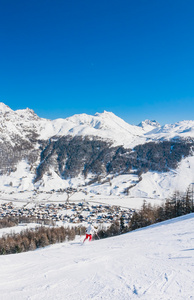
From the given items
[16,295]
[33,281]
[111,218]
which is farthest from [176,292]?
[111,218]

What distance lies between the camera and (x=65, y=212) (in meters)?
78.9

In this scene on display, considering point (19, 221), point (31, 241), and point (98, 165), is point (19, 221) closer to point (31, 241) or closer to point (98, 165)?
point (31, 241)

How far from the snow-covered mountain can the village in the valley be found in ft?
82.8

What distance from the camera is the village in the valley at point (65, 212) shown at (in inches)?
2734

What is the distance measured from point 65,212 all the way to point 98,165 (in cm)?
8423

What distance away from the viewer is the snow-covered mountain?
120m

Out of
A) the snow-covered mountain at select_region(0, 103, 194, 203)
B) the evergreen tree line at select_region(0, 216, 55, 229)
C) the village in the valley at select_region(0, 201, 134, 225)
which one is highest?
the snow-covered mountain at select_region(0, 103, 194, 203)

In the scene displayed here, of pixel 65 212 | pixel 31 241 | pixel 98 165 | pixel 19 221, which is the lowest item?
pixel 19 221

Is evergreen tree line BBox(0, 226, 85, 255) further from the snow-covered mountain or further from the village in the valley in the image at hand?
the snow-covered mountain

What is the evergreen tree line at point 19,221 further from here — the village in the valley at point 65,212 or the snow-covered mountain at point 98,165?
the snow-covered mountain at point 98,165

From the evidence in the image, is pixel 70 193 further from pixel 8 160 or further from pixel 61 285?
pixel 61 285

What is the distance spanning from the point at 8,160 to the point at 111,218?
424 ft

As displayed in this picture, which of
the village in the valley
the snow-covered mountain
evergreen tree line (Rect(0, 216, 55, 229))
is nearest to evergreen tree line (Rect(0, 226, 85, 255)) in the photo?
evergreen tree line (Rect(0, 216, 55, 229))

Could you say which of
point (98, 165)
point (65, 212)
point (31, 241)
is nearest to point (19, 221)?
point (65, 212)
